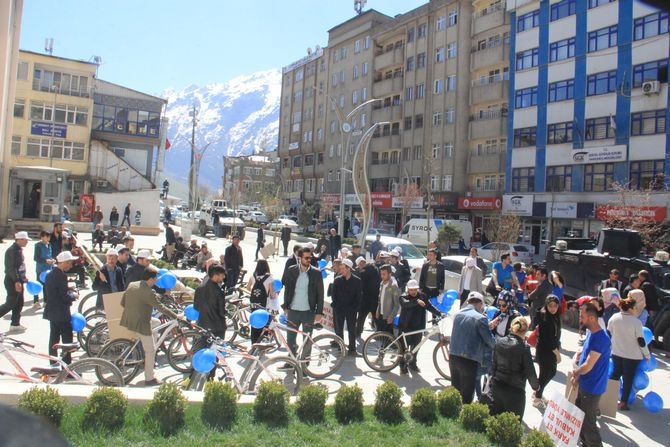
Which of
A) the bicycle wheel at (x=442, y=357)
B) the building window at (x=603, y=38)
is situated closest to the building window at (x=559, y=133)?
the building window at (x=603, y=38)

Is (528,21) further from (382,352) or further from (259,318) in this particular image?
(259,318)

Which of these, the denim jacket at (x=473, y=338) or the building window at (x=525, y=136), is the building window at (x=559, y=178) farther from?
the denim jacket at (x=473, y=338)

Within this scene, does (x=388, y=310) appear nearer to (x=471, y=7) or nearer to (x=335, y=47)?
(x=471, y=7)

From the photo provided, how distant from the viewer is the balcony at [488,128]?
43531mm

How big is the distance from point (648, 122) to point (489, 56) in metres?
14.9

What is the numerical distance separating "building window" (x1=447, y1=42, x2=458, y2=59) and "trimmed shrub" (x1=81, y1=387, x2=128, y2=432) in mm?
47199

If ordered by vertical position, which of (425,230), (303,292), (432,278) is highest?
(425,230)

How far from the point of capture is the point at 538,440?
5.03 meters

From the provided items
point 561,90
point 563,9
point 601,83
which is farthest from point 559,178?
point 563,9

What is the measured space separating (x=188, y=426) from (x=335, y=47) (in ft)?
205

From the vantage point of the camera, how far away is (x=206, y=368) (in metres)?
6.36

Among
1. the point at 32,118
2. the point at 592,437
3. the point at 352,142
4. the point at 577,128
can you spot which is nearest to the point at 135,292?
the point at 592,437

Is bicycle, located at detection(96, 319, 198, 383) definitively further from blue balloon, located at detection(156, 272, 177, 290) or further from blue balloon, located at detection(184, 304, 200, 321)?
blue balloon, located at detection(156, 272, 177, 290)

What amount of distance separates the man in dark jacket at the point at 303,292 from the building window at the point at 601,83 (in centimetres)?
3422
